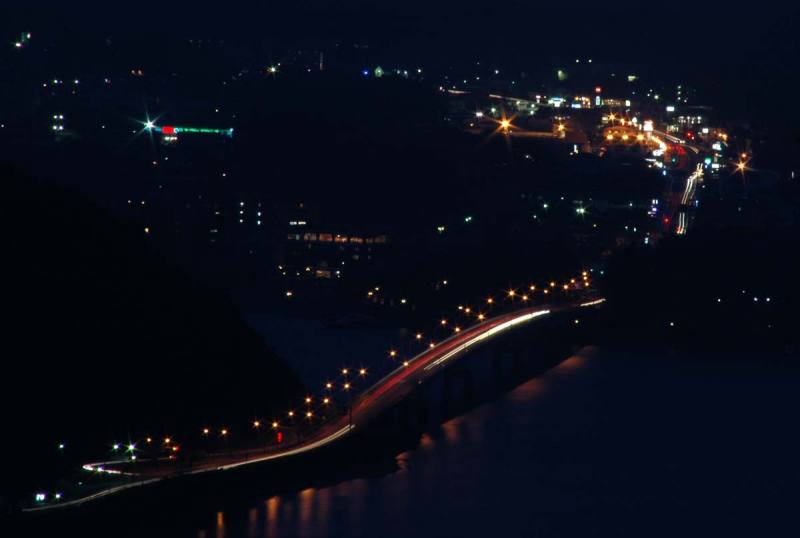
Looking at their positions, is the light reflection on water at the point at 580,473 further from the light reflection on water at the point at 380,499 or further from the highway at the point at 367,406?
the highway at the point at 367,406

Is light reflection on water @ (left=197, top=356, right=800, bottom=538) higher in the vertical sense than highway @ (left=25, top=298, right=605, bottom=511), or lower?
lower

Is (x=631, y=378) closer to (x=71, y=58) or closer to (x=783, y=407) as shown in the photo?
(x=783, y=407)

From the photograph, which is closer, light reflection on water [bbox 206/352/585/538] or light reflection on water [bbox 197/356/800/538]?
light reflection on water [bbox 206/352/585/538]

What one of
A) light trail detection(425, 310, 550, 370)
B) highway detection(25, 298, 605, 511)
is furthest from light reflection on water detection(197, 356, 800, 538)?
light trail detection(425, 310, 550, 370)

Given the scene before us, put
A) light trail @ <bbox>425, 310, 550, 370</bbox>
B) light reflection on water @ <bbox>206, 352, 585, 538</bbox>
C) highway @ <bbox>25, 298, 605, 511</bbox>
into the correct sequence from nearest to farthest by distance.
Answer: light reflection on water @ <bbox>206, 352, 585, 538</bbox> → highway @ <bbox>25, 298, 605, 511</bbox> → light trail @ <bbox>425, 310, 550, 370</bbox>

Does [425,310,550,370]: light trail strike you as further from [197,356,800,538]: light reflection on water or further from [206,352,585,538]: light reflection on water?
[206,352,585,538]: light reflection on water

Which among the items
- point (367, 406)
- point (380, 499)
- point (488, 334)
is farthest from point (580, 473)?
point (488, 334)

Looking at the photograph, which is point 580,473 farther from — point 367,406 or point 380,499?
point 367,406

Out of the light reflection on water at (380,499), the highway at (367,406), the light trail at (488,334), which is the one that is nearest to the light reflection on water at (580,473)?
the light reflection on water at (380,499)

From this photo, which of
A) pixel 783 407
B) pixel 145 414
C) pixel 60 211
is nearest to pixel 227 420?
pixel 145 414
